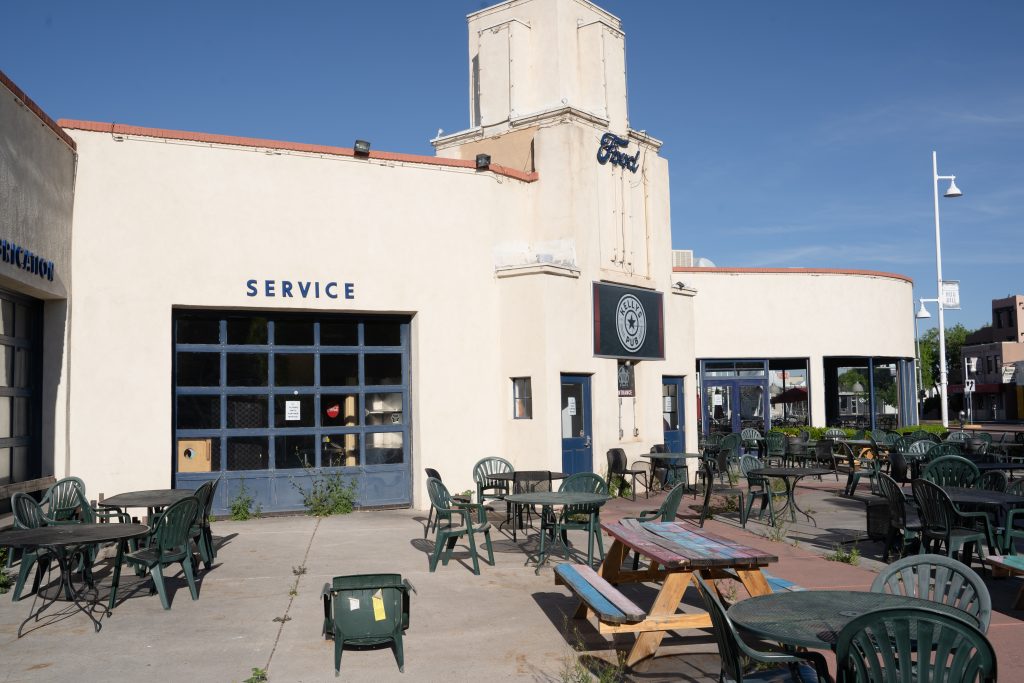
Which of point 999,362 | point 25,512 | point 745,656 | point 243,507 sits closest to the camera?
point 745,656

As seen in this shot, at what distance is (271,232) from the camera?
14133 millimetres

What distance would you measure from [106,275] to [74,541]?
21.4 ft

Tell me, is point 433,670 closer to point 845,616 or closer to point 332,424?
point 845,616

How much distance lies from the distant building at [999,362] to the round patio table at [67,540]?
204 feet

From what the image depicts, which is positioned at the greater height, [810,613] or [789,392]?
[789,392]

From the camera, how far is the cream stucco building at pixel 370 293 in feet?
42.6

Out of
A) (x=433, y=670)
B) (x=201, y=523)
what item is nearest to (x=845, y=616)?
(x=433, y=670)

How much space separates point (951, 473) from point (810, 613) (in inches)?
311

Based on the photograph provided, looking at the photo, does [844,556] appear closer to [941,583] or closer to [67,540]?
[941,583]

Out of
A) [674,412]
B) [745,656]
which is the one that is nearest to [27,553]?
[745,656]

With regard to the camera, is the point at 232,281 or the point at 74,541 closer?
the point at 74,541

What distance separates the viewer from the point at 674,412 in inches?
736

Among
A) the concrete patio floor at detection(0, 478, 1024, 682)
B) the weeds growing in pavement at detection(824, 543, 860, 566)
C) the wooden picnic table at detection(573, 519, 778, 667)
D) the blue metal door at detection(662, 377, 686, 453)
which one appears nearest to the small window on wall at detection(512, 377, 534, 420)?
the concrete patio floor at detection(0, 478, 1024, 682)

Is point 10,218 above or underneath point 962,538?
above
